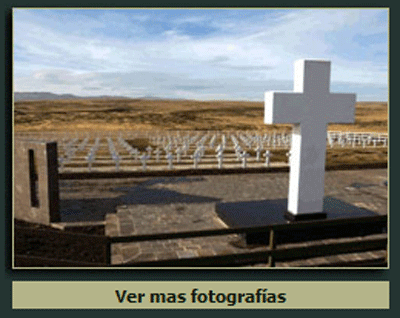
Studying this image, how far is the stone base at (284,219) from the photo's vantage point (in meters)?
7.13

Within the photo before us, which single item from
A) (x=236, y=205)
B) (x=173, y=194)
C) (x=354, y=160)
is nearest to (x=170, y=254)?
(x=236, y=205)

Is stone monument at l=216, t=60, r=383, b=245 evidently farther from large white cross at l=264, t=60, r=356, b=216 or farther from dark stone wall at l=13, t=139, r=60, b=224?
dark stone wall at l=13, t=139, r=60, b=224

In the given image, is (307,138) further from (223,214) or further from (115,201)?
(115,201)

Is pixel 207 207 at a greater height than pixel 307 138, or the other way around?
pixel 307 138

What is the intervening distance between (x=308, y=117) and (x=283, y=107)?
0.66 m

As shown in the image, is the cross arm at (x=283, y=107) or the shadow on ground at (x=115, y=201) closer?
the cross arm at (x=283, y=107)

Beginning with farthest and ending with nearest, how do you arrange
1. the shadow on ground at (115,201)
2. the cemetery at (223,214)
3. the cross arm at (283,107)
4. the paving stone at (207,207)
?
the shadow on ground at (115,201) < the paving stone at (207,207) < the cross arm at (283,107) < the cemetery at (223,214)

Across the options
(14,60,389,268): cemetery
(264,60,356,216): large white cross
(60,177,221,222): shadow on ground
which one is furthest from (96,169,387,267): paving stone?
(264,60,356,216): large white cross

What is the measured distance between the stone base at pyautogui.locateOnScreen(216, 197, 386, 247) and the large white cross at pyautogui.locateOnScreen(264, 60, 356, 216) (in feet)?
1.14

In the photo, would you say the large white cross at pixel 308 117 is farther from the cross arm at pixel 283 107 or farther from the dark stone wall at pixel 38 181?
the dark stone wall at pixel 38 181

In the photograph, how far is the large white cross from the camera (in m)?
6.74

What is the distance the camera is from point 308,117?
700 cm

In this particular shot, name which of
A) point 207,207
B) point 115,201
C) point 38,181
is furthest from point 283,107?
point 38,181

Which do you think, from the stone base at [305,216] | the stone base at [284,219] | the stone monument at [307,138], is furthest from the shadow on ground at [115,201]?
the stone base at [305,216]
